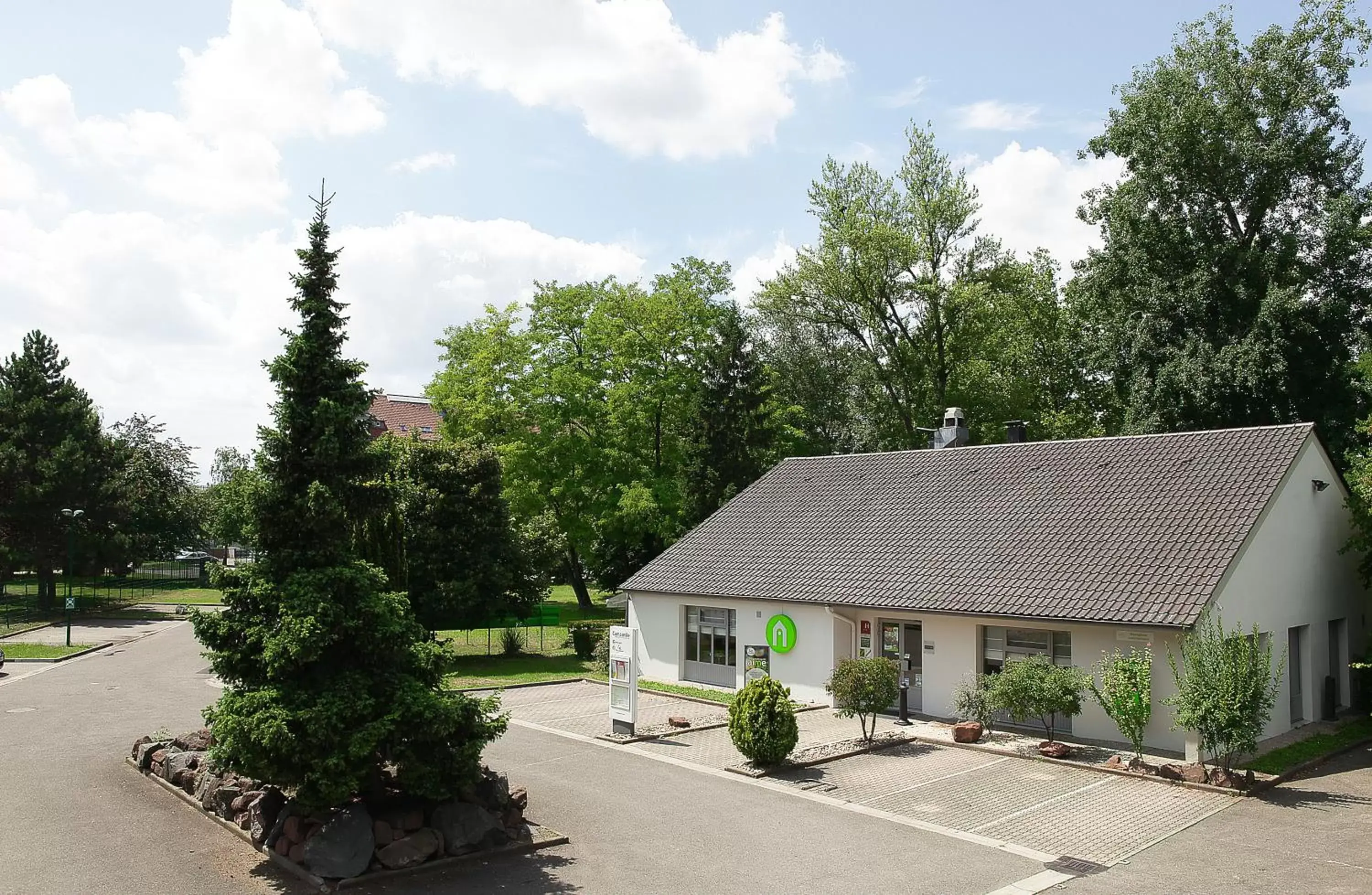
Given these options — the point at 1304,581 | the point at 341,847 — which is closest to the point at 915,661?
the point at 1304,581

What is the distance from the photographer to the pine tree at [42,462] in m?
42.3

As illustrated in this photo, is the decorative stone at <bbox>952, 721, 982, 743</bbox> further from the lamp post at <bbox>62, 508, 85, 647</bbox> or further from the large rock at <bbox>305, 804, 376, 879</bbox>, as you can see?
the lamp post at <bbox>62, 508, 85, 647</bbox>

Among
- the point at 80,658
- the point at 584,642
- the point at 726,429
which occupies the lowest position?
the point at 80,658

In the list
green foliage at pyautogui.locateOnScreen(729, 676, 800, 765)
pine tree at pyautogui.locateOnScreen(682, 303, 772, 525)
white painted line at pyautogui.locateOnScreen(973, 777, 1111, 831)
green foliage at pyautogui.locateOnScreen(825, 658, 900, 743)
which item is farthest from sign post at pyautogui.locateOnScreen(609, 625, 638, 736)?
pine tree at pyautogui.locateOnScreen(682, 303, 772, 525)

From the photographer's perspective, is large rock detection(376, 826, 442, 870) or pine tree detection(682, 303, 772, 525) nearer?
large rock detection(376, 826, 442, 870)

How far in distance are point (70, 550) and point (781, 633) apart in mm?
31274

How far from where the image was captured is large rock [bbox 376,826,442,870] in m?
11.1

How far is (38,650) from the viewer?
34.0m

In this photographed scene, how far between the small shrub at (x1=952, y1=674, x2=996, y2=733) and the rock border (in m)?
9.51

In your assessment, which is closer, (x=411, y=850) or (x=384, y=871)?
(x=384, y=871)

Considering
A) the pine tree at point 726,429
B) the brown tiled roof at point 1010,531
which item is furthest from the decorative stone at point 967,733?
the pine tree at point 726,429

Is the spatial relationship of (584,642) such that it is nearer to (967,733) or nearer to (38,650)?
(967,733)

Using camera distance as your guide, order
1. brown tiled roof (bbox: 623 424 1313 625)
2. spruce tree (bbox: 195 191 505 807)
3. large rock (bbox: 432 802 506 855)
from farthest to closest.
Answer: brown tiled roof (bbox: 623 424 1313 625)
large rock (bbox: 432 802 506 855)
spruce tree (bbox: 195 191 505 807)

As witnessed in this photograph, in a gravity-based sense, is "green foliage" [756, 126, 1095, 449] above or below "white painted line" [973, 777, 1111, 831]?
above
